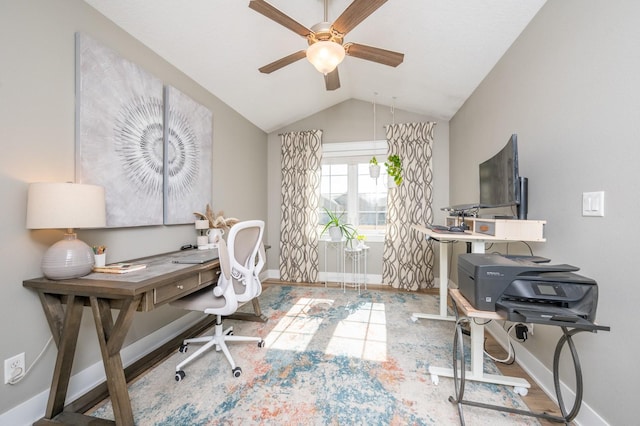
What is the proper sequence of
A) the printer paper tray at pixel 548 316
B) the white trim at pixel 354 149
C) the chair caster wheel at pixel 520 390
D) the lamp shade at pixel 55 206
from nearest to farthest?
1. the printer paper tray at pixel 548 316
2. the lamp shade at pixel 55 206
3. the chair caster wheel at pixel 520 390
4. the white trim at pixel 354 149

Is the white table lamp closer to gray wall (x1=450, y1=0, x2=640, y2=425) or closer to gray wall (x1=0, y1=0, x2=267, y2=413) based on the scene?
gray wall (x1=0, y1=0, x2=267, y2=413)

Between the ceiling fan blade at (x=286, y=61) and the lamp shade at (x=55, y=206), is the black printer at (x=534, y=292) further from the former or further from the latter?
the lamp shade at (x=55, y=206)

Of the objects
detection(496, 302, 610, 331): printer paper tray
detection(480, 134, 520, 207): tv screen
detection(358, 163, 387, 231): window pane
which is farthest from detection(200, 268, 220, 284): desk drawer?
detection(358, 163, 387, 231): window pane

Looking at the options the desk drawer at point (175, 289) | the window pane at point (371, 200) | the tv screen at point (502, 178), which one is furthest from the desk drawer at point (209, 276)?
the window pane at point (371, 200)

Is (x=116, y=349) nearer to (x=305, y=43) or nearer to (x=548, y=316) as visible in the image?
(x=548, y=316)

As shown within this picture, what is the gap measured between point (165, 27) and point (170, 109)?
1.91 ft

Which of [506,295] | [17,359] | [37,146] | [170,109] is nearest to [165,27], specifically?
[170,109]

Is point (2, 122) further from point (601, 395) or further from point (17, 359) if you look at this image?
point (601, 395)

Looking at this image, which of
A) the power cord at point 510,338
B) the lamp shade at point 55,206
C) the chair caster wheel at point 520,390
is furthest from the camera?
the power cord at point 510,338

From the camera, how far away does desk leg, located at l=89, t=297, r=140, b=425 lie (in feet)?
3.95

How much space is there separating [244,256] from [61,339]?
3.38 ft

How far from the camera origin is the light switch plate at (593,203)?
119cm

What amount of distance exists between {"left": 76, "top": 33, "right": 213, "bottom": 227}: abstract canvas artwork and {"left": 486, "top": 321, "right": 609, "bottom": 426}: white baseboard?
2921mm

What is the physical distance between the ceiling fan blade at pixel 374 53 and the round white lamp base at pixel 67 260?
208 cm
